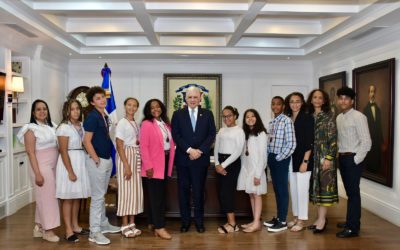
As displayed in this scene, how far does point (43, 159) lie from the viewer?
3.98 m

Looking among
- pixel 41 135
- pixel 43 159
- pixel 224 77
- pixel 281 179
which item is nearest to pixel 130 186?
pixel 43 159

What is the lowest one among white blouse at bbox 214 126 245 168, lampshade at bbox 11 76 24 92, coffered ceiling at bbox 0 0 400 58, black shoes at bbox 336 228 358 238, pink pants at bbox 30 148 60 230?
black shoes at bbox 336 228 358 238

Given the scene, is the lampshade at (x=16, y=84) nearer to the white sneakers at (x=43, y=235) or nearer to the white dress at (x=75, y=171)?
the white dress at (x=75, y=171)

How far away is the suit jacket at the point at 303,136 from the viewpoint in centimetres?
429

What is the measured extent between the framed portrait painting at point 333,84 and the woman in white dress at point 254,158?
261cm

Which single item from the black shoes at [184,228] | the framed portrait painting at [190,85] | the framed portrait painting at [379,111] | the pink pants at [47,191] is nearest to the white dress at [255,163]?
the black shoes at [184,228]

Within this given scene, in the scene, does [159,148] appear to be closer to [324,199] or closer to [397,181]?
[324,199]

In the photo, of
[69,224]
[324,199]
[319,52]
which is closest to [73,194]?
[69,224]

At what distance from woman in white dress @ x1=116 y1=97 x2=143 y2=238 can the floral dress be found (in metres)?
2.00

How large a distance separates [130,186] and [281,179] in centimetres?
173

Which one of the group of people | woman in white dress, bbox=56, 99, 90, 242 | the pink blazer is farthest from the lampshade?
the pink blazer

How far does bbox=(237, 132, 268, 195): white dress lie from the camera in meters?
4.32

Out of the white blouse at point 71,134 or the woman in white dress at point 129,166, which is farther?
the woman in white dress at point 129,166

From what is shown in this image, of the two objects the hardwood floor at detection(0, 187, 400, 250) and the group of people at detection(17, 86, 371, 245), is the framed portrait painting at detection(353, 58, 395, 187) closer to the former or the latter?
the hardwood floor at detection(0, 187, 400, 250)
